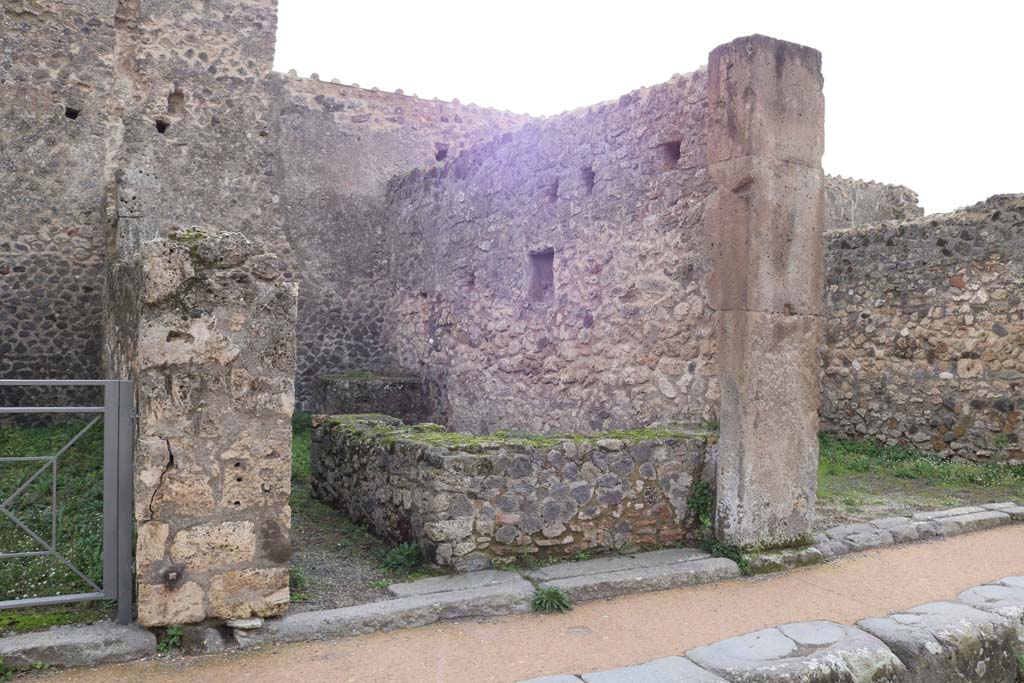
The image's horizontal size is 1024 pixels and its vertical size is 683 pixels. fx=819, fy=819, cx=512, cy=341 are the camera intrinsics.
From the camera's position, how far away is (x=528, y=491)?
540 centimetres

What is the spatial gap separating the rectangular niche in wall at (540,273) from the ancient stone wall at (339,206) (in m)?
4.50

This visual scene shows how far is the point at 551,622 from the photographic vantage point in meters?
4.65

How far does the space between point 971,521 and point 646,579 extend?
3456 mm

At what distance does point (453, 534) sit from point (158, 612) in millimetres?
1773

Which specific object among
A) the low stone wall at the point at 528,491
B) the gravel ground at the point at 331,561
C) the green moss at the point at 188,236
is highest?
the green moss at the point at 188,236

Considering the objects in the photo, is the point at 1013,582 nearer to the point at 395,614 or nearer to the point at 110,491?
the point at 395,614

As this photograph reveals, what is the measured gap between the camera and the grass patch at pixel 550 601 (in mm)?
4789

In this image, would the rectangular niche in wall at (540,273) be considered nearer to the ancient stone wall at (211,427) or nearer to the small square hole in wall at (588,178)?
the small square hole in wall at (588,178)

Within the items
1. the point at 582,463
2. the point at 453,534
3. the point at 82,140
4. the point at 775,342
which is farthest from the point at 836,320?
the point at 82,140

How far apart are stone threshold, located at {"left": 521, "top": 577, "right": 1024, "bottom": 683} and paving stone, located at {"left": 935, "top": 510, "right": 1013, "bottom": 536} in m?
2.30

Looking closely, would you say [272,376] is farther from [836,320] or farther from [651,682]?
[836,320]

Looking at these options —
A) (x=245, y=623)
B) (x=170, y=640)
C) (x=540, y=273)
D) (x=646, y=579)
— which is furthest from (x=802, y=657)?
(x=540, y=273)

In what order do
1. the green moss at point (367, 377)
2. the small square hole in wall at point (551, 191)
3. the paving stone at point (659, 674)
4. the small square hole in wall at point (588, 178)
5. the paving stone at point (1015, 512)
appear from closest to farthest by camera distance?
1. the paving stone at point (659, 674)
2. the paving stone at point (1015, 512)
3. the small square hole in wall at point (588, 178)
4. the small square hole in wall at point (551, 191)
5. the green moss at point (367, 377)

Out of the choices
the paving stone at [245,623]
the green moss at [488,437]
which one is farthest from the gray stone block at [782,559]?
the paving stone at [245,623]
